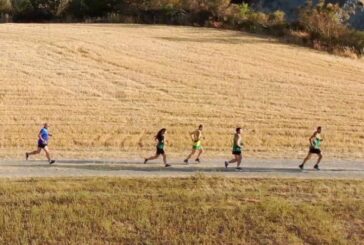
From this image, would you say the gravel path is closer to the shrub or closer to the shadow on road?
the shadow on road

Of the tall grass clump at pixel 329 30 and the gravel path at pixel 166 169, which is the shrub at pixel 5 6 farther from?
the gravel path at pixel 166 169

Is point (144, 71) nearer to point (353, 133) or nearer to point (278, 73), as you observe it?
point (278, 73)

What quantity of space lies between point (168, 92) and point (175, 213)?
17060 mm

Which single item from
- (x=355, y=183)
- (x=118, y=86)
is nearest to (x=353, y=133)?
(x=355, y=183)

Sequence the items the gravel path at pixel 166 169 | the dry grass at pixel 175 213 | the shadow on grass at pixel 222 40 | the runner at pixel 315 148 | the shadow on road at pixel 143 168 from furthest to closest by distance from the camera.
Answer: the shadow on grass at pixel 222 40 → the runner at pixel 315 148 → the shadow on road at pixel 143 168 → the gravel path at pixel 166 169 → the dry grass at pixel 175 213

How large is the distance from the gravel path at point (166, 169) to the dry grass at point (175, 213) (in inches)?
73.4

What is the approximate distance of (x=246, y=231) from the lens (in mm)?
15227

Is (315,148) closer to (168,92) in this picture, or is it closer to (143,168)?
(143,168)

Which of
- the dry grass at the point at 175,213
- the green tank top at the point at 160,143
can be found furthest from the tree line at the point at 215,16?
the dry grass at the point at 175,213

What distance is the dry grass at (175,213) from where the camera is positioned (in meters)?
14.9

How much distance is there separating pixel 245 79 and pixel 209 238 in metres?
21.6

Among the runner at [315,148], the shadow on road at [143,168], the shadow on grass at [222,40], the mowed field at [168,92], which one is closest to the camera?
the shadow on road at [143,168]

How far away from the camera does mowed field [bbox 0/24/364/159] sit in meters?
25.5

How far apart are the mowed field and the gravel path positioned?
1490 mm
